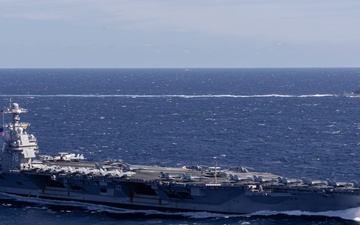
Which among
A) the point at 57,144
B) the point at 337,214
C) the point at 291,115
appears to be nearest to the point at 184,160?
the point at 57,144

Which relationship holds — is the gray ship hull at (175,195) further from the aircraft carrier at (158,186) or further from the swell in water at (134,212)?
the swell in water at (134,212)

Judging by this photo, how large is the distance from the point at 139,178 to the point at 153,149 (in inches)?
1131

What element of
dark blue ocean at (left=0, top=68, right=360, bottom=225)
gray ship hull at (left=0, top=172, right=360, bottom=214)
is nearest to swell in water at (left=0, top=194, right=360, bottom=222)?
dark blue ocean at (left=0, top=68, right=360, bottom=225)

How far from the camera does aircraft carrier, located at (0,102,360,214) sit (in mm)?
50250

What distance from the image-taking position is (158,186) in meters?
53.2

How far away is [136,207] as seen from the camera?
54969 mm

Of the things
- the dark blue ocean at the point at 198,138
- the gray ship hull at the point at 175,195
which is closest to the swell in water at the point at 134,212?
the dark blue ocean at the point at 198,138

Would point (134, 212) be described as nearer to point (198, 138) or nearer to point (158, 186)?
point (158, 186)

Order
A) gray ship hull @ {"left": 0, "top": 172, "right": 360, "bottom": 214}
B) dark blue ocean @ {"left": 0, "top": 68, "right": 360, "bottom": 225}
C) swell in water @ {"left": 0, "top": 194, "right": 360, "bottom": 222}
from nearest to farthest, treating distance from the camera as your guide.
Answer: swell in water @ {"left": 0, "top": 194, "right": 360, "bottom": 222} → gray ship hull @ {"left": 0, "top": 172, "right": 360, "bottom": 214} → dark blue ocean @ {"left": 0, "top": 68, "right": 360, "bottom": 225}

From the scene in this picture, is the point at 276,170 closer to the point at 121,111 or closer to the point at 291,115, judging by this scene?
the point at 291,115

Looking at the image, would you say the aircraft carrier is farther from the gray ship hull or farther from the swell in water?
the swell in water

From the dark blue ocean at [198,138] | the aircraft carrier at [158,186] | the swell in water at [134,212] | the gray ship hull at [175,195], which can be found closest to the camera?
the swell in water at [134,212]

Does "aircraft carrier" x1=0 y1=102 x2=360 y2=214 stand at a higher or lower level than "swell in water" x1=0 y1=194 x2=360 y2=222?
higher

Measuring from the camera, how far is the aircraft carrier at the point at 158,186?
5025cm
